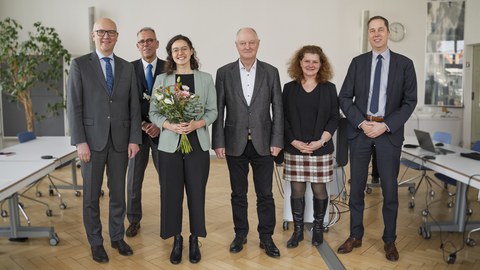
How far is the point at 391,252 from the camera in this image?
11.2ft

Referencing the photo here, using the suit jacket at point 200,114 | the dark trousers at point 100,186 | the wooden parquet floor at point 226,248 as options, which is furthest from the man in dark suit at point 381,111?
the dark trousers at point 100,186

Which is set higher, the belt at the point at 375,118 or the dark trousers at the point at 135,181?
the belt at the point at 375,118

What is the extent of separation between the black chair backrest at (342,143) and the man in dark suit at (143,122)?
164 centimetres

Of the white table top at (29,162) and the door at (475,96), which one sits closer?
the white table top at (29,162)

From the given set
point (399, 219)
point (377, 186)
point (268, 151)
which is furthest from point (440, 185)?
point (268, 151)

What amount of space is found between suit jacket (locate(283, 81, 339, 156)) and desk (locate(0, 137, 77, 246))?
202cm

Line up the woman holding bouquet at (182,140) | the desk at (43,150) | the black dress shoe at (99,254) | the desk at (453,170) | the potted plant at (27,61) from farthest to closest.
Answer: the potted plant at (27,61) → the desk at (43,150) → the desk at (453,170) → the black dress shoe at (99,254) → the woman holding bouquet at (182,140)

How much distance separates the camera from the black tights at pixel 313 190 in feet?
11.8

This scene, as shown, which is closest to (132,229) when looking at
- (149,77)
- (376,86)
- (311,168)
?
(149,77)

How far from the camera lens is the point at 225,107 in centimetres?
342

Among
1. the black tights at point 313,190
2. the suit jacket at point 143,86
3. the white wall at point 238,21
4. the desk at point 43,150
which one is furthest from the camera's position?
the white wall at point 238,21

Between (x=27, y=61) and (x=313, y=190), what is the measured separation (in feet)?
18.3

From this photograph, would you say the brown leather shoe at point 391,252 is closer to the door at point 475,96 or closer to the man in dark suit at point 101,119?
the man in dark suit at point 101,119

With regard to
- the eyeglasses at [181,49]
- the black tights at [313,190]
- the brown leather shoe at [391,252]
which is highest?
the eyeglasses at [181,49]
